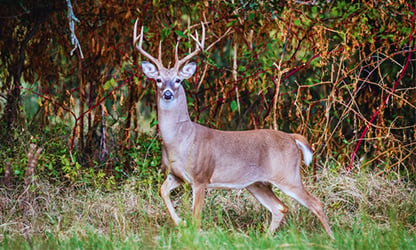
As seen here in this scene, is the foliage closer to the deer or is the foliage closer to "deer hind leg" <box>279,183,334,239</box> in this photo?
the deer

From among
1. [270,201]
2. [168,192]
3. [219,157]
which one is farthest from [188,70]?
[270,201]

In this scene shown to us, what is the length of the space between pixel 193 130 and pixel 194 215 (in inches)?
28.3

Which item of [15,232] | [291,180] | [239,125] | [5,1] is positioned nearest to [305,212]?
[291,180]

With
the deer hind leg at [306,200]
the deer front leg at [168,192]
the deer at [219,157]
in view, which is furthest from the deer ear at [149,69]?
the deer hind leg at [306,200]

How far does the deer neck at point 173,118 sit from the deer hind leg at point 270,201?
0.84m

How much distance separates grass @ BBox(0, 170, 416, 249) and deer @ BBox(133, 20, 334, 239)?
17 centimetres

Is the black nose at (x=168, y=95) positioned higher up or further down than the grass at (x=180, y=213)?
higher up

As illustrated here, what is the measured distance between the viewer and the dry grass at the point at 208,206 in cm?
553

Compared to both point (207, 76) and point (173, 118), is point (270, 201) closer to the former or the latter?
point (173, 118)

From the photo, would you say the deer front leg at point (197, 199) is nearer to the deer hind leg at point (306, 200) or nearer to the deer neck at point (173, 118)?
the deer neck at point (173, 118)

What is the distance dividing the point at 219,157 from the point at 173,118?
50 centimetres

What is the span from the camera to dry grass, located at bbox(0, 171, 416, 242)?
5.53m

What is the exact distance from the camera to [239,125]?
28.2ft

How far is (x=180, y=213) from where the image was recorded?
5941mm
